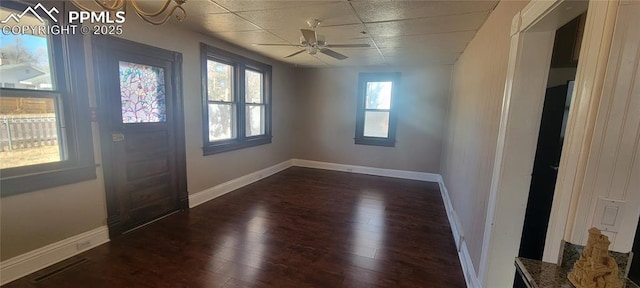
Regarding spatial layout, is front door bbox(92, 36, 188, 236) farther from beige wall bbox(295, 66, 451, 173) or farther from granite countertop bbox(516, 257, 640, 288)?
granite countertop bbox(516, 257, 640, 288)

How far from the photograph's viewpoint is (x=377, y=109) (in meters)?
5.54

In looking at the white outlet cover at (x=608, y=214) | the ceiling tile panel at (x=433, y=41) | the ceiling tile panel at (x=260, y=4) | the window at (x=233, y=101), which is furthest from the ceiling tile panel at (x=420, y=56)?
the white outlet cover at (x=608, y=214)

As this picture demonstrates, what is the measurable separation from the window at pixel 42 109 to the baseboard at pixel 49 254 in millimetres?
544

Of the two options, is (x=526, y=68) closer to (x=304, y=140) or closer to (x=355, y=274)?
(x=355, y=274)

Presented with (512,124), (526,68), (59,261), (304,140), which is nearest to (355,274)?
(512,124)

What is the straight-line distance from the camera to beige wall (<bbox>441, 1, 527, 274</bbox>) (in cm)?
183

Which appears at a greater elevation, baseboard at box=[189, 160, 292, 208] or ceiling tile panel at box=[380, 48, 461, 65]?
ceiling tile panel at box=[380, 48, 461, 65]

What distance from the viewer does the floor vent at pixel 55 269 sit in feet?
6.80

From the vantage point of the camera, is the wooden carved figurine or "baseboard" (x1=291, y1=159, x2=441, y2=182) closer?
the wooden carved figurine

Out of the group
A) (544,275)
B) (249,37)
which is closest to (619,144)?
(544,275)

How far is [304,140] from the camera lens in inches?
245

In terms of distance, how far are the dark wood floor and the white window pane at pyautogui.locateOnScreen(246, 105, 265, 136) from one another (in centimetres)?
132

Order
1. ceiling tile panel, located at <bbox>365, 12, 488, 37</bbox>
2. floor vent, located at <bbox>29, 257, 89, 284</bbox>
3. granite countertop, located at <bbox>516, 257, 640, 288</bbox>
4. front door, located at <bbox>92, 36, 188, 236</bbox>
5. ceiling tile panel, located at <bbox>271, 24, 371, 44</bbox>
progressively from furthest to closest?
ceiling tile panel, located at <bbox>271, 24, 371, 44</bbox>, front door, located at <bbox>92, 36, 188, 236</bbox>, ceiling tile panel, located at <bbox>365, 12, 488, 37</bbox>, floor vent, located at <bbox>29, 257, 89, 284</bbox>, granite countertop, located at <bbox>516, 257, 640, 288</bbox>

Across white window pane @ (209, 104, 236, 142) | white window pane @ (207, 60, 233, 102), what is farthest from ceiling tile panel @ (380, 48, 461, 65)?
white window pane @ (209, 104, 236, 142)
